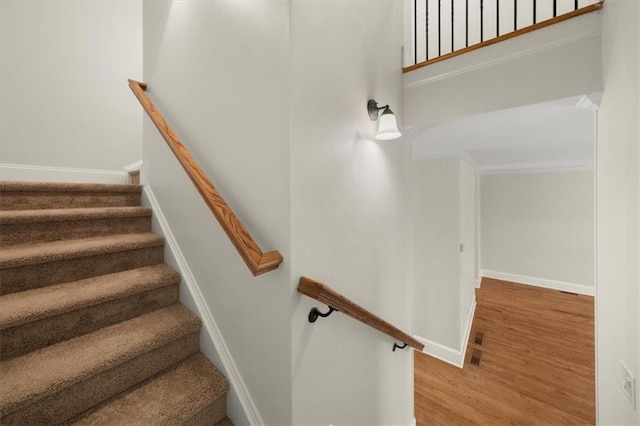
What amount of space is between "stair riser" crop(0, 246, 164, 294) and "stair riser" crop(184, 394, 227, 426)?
2.99ft

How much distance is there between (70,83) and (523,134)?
4.28 m

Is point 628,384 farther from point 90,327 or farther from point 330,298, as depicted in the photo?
point 90,327

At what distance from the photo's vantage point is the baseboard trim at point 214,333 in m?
1.14

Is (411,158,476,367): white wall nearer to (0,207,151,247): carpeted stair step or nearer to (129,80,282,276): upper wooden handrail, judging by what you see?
(129,80,282,276): upper wooden handrail

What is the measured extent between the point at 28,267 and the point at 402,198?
83.3 inches

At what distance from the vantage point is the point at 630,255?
40.4 inches

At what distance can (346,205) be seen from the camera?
123 cm

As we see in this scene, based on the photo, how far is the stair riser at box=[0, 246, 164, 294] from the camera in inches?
46.3

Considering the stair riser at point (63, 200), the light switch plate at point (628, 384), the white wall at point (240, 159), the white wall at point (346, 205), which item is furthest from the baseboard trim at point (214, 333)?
the light switch plate at point (628, 384)

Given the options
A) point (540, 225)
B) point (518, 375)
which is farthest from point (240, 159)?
point (540, 225)

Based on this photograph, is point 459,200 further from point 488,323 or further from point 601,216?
point 488,323

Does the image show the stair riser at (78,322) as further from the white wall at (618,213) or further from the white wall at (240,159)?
the white wall at (618,213)

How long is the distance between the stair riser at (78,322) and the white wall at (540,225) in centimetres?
603

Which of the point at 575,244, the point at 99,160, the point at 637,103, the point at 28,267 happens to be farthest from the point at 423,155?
the point at 575,244
